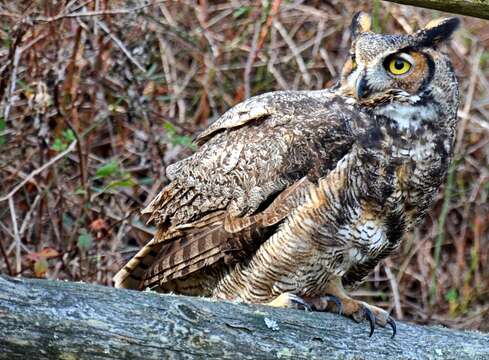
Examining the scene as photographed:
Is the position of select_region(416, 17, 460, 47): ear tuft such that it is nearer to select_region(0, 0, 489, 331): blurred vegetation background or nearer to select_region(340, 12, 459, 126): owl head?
select_region(340, 12, 459, 126): owl head

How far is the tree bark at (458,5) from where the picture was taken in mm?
1866

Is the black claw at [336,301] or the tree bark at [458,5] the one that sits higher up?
the tree bark at [458,5]

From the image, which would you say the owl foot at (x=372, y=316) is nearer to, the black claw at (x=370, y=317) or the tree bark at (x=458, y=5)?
the black claw at (x=370, y=317)

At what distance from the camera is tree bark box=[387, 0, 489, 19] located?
187 centimetres

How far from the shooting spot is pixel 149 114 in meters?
4.29

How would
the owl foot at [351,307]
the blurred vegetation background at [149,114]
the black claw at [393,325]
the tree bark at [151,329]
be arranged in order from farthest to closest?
the blurred vegetation background at [149,114], the owl foot at [351,307], the black claw at [393,325], the tree bark at [151,329]

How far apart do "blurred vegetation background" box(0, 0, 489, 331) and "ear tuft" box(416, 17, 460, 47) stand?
1.42 meters

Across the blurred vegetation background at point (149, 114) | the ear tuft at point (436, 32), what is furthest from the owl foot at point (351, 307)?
the blurred vegetation background at point (149, 114)

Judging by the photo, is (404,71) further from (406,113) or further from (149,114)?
(149,114)

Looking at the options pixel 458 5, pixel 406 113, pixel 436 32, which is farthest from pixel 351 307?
pixel 458 5

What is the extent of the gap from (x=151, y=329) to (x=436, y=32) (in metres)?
1.43

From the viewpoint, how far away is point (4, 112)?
3748 mm

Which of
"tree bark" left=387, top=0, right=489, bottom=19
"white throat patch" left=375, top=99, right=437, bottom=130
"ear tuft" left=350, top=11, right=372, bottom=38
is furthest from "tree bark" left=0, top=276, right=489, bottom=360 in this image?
"ear tuft" left=350, top=11, right=372, bottom=38

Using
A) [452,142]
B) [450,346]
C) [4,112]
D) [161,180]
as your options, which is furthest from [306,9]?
[450,346]
